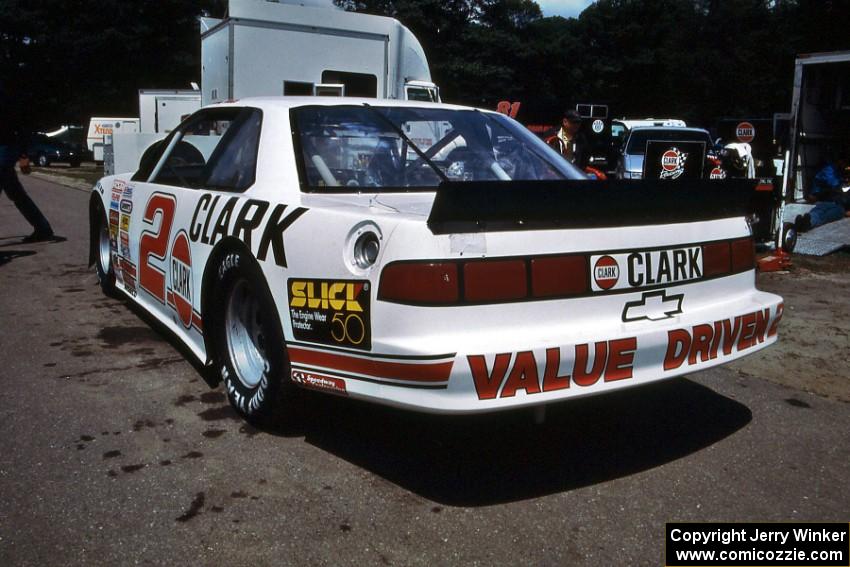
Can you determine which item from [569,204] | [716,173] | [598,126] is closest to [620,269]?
[569,204]

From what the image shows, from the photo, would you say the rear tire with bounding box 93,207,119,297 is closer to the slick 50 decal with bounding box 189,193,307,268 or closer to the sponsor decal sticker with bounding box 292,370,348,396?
the slick 50 decal with bounding box 189,193,307,268

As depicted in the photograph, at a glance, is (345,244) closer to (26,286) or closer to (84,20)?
(26,286)

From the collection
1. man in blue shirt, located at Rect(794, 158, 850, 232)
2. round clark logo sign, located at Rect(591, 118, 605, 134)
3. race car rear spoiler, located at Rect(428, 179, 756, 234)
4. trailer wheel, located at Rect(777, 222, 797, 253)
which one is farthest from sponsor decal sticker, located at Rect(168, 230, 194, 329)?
round clark logo sign, located at Rect(591, 118, 605, 134)

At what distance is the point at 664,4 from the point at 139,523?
58.4 metres

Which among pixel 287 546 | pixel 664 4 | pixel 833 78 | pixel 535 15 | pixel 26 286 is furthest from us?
pixel 535 15

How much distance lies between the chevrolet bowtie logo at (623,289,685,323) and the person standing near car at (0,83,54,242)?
8.05m

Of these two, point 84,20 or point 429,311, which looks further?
point 84,20

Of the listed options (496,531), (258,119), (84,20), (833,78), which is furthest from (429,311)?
(84,20)

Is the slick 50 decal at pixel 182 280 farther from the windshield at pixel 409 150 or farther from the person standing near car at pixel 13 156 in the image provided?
the person standing near car at pixel 13 156

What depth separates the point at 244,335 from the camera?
11.6ft

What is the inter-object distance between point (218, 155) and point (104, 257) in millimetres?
2531

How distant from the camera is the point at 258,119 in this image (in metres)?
3.71

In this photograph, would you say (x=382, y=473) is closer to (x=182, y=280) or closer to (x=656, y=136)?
(x=182, y=280)

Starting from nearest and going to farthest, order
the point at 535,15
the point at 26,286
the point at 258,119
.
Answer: the point at 258,119 < the point at 26,286 < the point at 535,15
